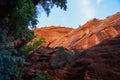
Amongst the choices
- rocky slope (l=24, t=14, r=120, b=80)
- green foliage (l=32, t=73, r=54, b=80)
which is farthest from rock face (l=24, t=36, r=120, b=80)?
green foliage (l=32, t=73, r=54, b=80)

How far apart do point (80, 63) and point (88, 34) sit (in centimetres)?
962

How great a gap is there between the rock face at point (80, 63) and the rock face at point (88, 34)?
464cm

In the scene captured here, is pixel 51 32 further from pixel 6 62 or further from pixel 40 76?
pixel 6 62

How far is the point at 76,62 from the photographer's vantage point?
12047mm

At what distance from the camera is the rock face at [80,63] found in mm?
10805


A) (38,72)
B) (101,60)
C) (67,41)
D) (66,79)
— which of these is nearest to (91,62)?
(101,60)

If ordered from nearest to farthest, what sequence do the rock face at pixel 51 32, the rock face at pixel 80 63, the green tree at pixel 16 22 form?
1. the rock face at pixel 80 63
2. the green tree at pixel 16 22
3. the rock face at pixel 51 32

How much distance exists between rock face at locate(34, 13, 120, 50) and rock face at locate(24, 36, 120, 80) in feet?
15.2

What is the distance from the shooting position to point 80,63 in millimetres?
11828

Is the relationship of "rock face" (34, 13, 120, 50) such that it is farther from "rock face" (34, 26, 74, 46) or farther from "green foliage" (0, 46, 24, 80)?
"green foliage" (0, 46, 24, 80)

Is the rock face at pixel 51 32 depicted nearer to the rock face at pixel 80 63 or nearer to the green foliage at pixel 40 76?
the rock face at pixel 80 63

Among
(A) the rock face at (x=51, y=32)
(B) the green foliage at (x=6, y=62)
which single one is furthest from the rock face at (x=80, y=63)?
(A) the rock face at (x=51, y=32)

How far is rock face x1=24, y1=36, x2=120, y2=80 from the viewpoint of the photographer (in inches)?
425

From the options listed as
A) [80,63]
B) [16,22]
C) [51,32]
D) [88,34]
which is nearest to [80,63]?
[80,63]
